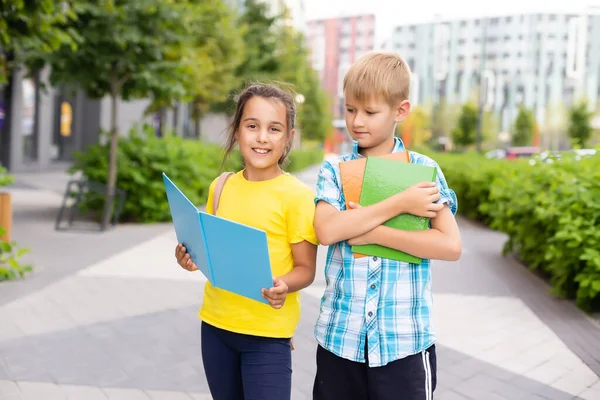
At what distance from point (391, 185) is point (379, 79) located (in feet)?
0.97

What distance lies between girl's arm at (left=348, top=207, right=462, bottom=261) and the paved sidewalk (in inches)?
76.4

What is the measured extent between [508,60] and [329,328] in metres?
116

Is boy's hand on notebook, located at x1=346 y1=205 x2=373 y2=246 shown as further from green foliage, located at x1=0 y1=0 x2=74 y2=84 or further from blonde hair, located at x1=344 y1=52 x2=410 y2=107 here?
green foliage, located at x1=0 y1=0 x2=74 y2=84

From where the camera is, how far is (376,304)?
6.04 ft

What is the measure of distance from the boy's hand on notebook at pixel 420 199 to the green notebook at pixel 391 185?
26mm

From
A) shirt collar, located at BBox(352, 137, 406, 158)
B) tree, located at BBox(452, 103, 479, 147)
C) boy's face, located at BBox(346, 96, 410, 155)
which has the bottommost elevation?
shirt collar, located at BBox(352, 137, 406, 158)

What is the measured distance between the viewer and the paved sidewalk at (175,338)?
3.62 metres

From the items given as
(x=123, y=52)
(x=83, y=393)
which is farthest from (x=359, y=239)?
(x=123, y=52)

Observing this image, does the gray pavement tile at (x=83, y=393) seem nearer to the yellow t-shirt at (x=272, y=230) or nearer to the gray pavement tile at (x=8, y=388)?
the gray pavement tile at (x=8, y=388)

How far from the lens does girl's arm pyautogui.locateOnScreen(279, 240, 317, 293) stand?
1.96m

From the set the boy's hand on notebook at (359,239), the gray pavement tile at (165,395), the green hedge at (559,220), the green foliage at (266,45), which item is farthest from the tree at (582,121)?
the boy's hand on notebook at (359,239)

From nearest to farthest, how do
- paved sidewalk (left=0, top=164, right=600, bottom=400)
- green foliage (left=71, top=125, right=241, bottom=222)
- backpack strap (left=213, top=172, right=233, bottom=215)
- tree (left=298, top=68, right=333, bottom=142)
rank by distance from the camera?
1. backpack strap (left=213, top=172, right=233, bottom=215)
2. paved sidewalk (left=0, top=164, right=600, bottom=400)
3. green foliage (left=71, top=125, right=241, bottom=222)
4. tree (left=298, top=68, right=333, bottom=142)

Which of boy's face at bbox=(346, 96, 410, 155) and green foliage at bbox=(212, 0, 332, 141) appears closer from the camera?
boy's face at bbox=(346, 96, 410, 155)

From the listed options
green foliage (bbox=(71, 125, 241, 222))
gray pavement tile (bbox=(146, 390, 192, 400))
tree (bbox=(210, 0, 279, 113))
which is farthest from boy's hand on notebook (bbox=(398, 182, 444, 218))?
tree (bbox=(210, 0, 279, 113))
